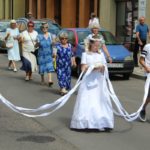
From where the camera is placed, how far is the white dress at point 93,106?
341 inches

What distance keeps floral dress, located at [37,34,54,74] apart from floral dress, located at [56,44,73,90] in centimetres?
171

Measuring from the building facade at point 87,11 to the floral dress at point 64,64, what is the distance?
8.66 meters

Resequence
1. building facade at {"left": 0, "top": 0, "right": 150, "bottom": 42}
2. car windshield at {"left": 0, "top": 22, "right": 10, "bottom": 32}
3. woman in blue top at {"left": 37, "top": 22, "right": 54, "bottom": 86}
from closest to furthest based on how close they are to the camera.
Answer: woman in blue top at {"left": 37, "top": 22, "right": 54, "bottom": 86} → building facade at {"left": 0, "top": 0, "right": 150, "bottom": 42} → car windshield at {"left": 0, "top": 22, "right": 10, "bottom": 32}

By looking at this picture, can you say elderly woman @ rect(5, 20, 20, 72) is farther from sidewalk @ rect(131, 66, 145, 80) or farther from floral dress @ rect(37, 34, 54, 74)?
sidewalk @ rect(131, 66, 145, 80)

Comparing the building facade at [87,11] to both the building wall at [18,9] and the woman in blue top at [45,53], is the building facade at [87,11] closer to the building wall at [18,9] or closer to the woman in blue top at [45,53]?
the building wall at [18,9]

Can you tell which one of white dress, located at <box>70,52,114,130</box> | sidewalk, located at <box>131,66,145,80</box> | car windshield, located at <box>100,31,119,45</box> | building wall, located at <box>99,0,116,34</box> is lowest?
sidewalk, located at <box>131,66,145,80</box>

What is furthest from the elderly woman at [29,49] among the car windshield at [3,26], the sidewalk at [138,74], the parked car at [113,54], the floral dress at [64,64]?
the car windshield at [3,26]

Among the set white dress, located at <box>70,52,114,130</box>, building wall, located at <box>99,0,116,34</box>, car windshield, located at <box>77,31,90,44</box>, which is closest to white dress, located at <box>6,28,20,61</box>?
car windshield, located at <box>77,31,90,44</box>

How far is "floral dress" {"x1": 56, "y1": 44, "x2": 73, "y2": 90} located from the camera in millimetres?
13095

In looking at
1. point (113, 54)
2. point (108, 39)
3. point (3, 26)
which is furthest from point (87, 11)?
point (113, 54)

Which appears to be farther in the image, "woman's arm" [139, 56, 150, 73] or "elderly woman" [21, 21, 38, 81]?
"elderly woman" [21, 21, 38, 81]

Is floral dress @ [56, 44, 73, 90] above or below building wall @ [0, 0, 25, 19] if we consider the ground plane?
below

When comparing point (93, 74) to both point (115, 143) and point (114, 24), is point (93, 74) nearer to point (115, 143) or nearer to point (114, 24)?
point (115, 143)

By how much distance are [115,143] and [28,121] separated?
7.11 ft
